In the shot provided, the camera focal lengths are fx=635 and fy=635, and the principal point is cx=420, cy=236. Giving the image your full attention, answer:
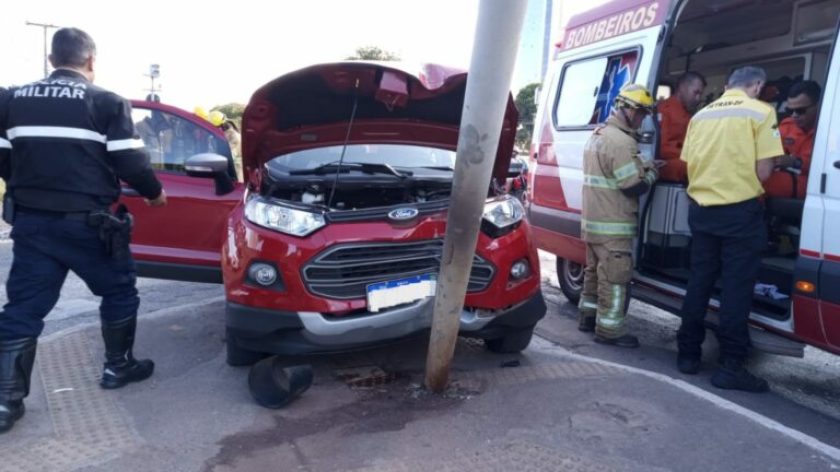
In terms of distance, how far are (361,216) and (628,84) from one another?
242 cm

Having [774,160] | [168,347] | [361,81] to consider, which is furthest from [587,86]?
[168,347]

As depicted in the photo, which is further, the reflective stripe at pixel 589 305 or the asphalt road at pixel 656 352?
the reflective stripe at pixel 589 305

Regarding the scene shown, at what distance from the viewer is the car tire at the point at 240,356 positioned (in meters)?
3.79

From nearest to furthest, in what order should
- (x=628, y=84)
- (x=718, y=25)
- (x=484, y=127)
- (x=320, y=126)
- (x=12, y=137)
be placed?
1. (x=484, y=127)
2. (x=12, y=137)
3. (x=320, y=126)
4. (x=628, y=84)
5. (x=718, y=25)

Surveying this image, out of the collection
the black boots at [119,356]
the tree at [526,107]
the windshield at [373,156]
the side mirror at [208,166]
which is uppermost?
the tree at [526,107]

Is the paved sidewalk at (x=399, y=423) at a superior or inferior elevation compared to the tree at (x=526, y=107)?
inferior

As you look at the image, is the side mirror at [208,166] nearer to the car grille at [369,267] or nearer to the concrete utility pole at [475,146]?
the car grille at [369,267]

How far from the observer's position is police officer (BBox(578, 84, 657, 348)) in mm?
4398

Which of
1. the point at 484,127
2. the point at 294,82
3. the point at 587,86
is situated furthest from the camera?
the point at 587,86

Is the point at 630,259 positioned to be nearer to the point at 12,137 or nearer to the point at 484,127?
the point at 484,127

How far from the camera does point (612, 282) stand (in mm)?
4539

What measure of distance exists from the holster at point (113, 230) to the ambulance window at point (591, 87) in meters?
3.65

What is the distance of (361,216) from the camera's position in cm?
350

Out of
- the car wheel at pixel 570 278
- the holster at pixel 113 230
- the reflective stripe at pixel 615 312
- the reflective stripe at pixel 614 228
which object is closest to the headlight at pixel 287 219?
the holster at pixel 113 230
